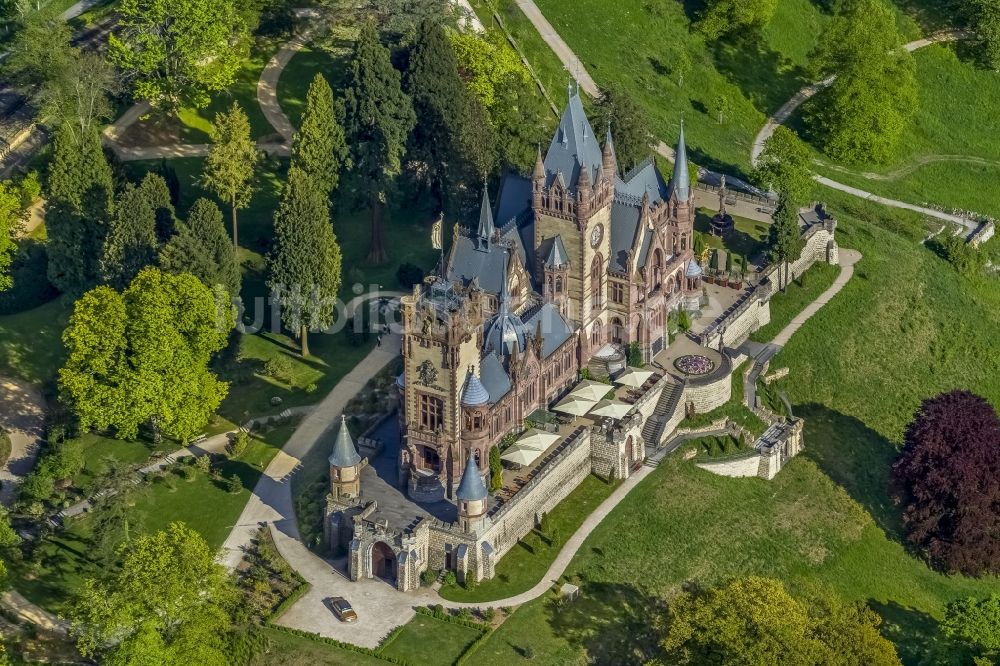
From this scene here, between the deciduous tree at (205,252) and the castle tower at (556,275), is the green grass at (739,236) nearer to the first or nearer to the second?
the castle tower at (556,275)

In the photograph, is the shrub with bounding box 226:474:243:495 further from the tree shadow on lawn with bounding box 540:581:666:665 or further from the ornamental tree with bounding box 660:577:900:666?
the ornamental tree with bounding box 660:577:900:666

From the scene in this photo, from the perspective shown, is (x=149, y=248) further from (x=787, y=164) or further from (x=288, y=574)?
(x=787, y=164)

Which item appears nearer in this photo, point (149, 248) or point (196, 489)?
point (196, 489)

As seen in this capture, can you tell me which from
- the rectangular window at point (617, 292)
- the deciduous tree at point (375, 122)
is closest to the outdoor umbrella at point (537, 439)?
the rectangular window at point (617, 292)

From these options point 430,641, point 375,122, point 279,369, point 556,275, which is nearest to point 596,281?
point 556,275

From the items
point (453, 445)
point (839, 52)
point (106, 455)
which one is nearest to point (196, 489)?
point (106, 455)

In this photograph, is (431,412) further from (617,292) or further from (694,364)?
(694,364)
